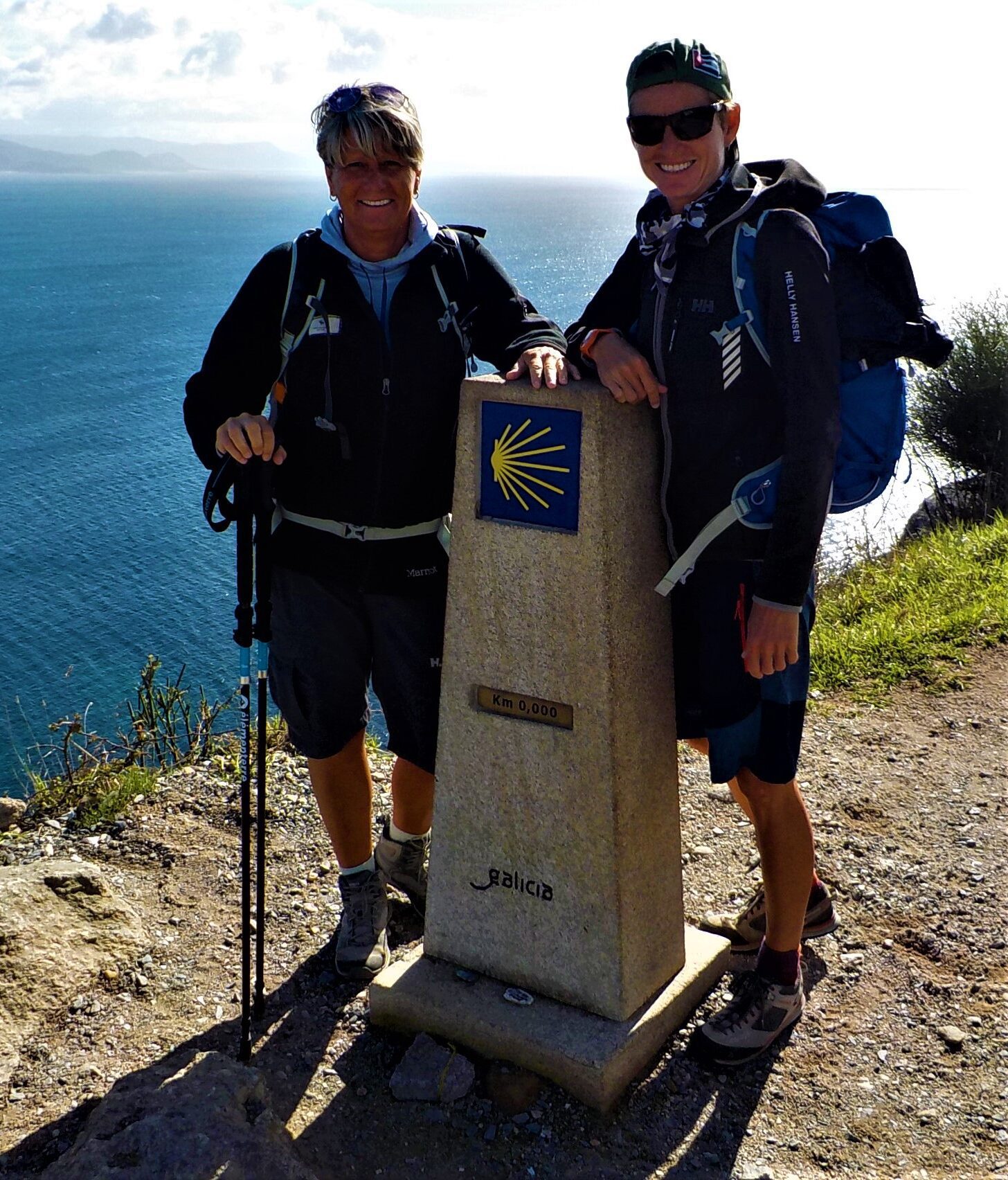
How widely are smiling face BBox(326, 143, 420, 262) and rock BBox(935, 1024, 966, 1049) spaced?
3.08 metres

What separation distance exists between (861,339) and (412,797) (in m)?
2.33

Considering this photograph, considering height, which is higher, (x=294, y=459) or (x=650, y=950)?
(x=294, y=459)

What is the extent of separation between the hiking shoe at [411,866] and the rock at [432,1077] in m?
0.90

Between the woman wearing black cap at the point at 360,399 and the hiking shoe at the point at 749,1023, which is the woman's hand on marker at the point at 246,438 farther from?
the hiking shoe at the point at 749,1023

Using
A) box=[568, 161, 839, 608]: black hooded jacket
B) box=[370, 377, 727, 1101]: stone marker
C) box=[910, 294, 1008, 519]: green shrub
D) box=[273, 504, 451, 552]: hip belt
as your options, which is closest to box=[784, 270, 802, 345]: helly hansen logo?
box=[568, 161, 839, 608]: black hooded jacket

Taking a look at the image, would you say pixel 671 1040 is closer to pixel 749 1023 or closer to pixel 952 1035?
pixel 749 1023

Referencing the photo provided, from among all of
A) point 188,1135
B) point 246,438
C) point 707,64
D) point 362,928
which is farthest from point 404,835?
point 707,64

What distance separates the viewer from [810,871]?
11.7 feet

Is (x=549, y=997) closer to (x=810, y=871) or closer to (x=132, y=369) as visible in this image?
(x=810, y=871)

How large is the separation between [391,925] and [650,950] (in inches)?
46.6

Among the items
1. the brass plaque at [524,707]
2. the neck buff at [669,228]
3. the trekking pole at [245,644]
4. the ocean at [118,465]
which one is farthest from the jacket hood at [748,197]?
the ocean at [118,465]

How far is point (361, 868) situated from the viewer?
420 cm

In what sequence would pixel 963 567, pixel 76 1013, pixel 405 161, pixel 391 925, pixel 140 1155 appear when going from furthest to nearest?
pixel 963 567, pixel 391 925, pixel 76 1013, pixel 405 161, pixel 140 1155

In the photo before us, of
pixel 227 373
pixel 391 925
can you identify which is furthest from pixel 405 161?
pixel 391 925
